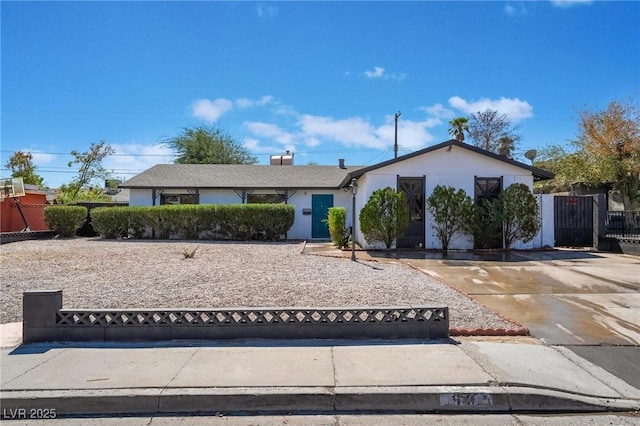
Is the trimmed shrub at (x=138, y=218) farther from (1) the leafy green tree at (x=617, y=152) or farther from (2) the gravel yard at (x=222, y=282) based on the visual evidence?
(1) the leafy green tree at (x=617, y=152)

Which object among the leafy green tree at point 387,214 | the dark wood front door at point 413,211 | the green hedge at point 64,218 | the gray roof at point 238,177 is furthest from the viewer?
the gray roof at point 238,177

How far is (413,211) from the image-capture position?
46.8 ft

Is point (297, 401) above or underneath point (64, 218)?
underneath

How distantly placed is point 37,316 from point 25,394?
1554mm

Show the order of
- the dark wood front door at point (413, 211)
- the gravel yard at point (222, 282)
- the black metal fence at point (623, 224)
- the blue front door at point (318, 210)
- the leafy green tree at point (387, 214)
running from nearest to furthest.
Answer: the gravel yard at point (222, 282) < the leafy green tree at point (387, 214) < the dark wood front door at point (413, 211) < the black metal fence at point (623, 224) < the blue front door at point (318, 210)

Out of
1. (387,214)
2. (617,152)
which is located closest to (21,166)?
(387,214)

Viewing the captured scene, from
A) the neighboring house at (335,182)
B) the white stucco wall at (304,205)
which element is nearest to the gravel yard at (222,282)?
the neighboring house at (335,182)

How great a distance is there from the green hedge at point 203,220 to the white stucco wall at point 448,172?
15.9 feet

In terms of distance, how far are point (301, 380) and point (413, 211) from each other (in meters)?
11.3

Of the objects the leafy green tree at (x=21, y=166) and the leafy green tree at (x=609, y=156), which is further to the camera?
the leafy green tree at (x=21, y=166)

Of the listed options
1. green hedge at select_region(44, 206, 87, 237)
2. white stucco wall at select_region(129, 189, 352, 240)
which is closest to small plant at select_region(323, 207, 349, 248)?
white stucco wall at select_region(129, 189, 352, 240)

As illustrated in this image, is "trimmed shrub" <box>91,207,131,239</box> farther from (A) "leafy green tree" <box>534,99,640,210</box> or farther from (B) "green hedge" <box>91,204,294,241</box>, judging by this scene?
(A) "leafy green tree" <box>534,99,640,210</box>

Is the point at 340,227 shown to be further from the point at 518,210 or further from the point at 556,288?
the point at 556,288

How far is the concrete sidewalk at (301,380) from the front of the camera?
3.43m
